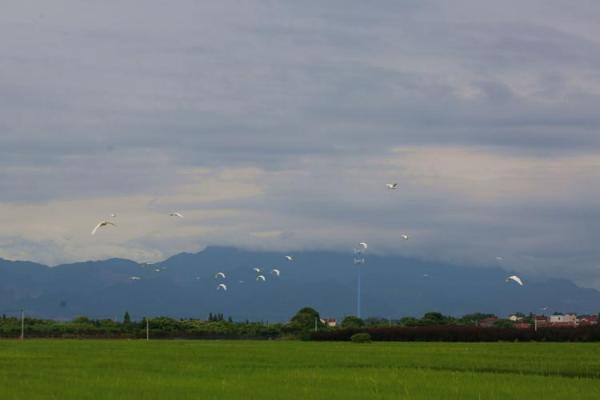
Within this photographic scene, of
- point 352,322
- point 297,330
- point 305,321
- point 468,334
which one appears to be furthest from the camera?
point 352,322

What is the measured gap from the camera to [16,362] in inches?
1820

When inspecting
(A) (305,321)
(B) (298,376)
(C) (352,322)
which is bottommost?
(B) (298,376)

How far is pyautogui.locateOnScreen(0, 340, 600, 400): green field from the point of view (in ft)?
99.8

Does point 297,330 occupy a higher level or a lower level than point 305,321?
lower

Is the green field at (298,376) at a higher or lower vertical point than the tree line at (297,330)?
lower

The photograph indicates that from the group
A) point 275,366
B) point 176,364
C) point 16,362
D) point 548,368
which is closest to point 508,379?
point 548,368

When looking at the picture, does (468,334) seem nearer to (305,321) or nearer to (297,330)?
(297,330)

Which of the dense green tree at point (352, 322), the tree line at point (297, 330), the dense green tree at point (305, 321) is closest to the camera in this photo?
the tree line at point (297, 330)

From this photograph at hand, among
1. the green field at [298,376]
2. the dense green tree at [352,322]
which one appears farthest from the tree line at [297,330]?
the green field at [298,376]

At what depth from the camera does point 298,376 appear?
37.6m

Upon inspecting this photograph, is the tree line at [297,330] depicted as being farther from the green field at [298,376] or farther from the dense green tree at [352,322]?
the green field at [298,376]

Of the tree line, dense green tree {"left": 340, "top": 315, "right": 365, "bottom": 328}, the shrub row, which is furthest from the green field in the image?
dense green tree {"left": 340, "top": 315, "right": 365, "bottom": 328}

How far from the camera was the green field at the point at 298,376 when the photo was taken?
30406 mm

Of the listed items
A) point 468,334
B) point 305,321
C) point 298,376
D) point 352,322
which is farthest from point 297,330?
point 298,376
